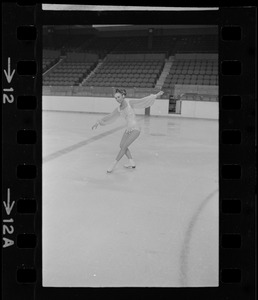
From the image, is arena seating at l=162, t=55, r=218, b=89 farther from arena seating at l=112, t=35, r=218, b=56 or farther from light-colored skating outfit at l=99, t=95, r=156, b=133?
light-colored skating outfit at l=99, t=95, r=156, b=133

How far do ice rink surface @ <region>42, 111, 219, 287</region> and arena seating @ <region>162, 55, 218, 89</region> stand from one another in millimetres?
7729

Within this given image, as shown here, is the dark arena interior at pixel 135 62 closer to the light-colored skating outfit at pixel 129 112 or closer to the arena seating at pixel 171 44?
the arena seating at pixel 171 44

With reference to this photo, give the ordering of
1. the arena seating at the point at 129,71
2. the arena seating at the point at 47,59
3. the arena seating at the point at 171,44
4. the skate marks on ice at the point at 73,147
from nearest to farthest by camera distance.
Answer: the arena seating at the point at 47,59
the skate marks on ice at the point at 73,147
the arena seating at the point at 129,71
the arena seating at the point at 171,44

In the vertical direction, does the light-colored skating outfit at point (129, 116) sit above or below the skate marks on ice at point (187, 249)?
above

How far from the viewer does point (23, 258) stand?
1127 mm

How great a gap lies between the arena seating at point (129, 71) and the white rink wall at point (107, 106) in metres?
0.81

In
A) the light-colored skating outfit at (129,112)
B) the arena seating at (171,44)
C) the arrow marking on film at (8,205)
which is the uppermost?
the arena seating at (171,44)

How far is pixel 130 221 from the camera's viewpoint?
221 cm

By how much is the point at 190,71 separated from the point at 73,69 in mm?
4905

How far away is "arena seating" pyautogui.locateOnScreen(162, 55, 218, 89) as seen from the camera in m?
11.9

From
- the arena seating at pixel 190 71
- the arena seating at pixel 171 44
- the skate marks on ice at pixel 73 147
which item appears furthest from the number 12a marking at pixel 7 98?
the arena seating at pixel 171 44

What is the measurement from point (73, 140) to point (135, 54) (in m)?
10.8

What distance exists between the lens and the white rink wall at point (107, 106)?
10781 millimetres
